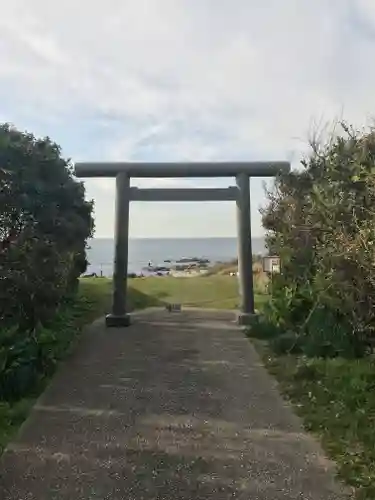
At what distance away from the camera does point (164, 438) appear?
5.29m

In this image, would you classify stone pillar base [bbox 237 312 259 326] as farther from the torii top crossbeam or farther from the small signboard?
the torii top crossbeam

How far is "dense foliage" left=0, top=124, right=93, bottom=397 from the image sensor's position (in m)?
7.30

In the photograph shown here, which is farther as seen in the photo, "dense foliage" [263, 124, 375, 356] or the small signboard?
the small signboard

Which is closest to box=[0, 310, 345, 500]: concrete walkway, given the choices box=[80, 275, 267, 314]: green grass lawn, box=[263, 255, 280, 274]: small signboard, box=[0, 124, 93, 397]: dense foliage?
box=[0, 124, 93, 397]: dense foliage

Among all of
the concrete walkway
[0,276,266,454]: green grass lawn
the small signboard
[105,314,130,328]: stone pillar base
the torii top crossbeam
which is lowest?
the concrete walkway

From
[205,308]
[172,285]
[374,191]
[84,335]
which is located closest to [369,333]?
[374,191]

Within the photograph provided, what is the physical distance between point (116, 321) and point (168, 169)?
11.3 ft

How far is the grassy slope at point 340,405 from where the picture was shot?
14.8ft

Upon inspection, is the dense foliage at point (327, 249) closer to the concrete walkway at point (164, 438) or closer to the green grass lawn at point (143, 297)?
the concrete walkway at point (164, 438)

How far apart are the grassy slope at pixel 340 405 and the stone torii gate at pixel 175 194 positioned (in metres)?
4.65

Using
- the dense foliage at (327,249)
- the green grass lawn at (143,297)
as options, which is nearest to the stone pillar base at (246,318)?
the dense foliage at (327,249)

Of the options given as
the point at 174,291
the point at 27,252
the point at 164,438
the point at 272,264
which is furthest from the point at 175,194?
the point at 164,438

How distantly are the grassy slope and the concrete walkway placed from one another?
0.16 metres

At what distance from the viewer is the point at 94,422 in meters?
5.80
